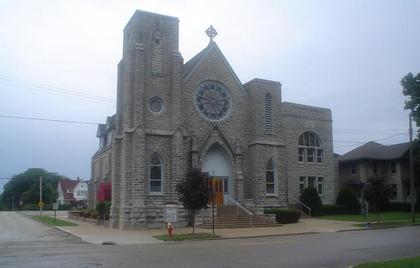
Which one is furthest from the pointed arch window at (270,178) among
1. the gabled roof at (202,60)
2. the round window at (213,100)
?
the gabled roof at (202,60)

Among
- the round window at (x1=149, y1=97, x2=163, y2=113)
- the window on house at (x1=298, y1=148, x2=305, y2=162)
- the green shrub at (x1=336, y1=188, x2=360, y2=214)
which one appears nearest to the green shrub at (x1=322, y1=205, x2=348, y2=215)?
the green shrub at (x1=336, y1=188, x2=360, y2=214)

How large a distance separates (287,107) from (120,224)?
63.5 ft

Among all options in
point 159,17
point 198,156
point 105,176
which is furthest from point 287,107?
point 105,176

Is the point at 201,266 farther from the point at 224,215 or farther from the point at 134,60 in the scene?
the point at 134,60

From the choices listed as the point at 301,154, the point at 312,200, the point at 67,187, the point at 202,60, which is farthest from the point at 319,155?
the point at 67,187

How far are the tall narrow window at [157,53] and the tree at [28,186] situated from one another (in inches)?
3703

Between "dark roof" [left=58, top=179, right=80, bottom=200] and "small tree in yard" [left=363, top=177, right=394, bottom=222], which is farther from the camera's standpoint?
"dark roof" [left=58, top=179, right=80, bottom=200]

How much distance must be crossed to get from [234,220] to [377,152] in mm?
28859

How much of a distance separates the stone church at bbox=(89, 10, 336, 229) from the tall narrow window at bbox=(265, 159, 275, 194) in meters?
0.08

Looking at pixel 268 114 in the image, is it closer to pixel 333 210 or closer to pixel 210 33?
pixel 210 33

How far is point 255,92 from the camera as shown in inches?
1523

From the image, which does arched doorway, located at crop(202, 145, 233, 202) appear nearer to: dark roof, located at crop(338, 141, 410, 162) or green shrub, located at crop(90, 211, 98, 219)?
green shrub, located at crop(90, 211, 98, 219)

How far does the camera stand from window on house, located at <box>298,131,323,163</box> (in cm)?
4478

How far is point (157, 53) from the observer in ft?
113
